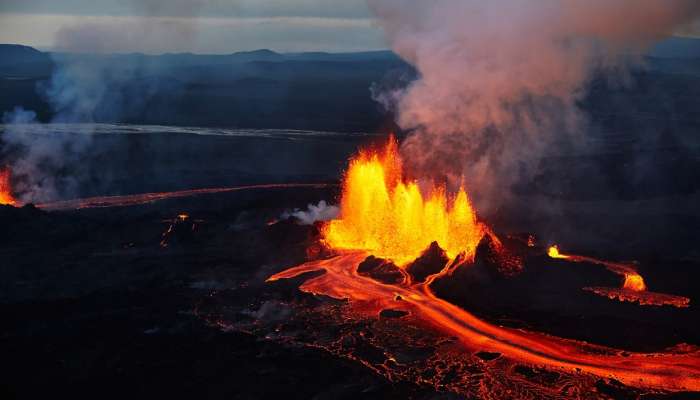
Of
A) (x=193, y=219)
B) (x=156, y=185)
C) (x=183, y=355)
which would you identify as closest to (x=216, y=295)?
(x=183, y=355)

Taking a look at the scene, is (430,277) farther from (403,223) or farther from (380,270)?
(403,223)

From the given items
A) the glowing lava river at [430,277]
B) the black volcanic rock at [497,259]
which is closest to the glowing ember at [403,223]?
the glowing lava river at [430,277]

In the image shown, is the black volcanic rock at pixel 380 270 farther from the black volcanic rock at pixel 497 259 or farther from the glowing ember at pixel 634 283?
the glowing ember at pixel 634 283

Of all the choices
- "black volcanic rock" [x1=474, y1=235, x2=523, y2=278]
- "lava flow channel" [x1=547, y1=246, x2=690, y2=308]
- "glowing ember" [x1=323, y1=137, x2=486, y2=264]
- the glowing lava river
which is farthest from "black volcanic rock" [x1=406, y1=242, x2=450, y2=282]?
"lava flow channel" [x1=547, y1=246, x2=690, y2=308]

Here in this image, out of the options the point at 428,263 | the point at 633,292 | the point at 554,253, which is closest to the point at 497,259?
the point at 428,263

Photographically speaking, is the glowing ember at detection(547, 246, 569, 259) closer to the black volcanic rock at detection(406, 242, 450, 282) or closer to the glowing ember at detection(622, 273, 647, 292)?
the glowing ember at detection(622, 273, 647, 292)

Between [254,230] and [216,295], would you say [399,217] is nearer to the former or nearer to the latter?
[254,230]
